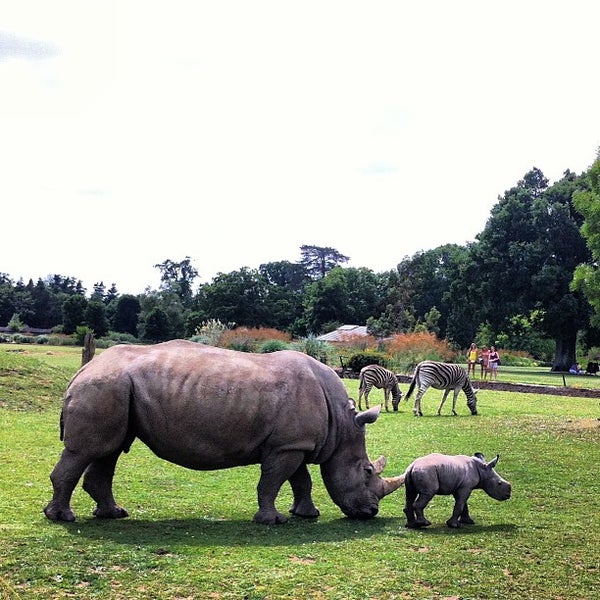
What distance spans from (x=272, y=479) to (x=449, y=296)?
4899cm

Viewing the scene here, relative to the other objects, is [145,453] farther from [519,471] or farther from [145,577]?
[145,577]

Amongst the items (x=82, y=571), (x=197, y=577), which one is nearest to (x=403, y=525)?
(x=197, y=577)

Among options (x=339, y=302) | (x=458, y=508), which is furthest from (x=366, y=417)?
(x=339, y=302)

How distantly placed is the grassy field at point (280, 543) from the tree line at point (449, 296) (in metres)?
11.4

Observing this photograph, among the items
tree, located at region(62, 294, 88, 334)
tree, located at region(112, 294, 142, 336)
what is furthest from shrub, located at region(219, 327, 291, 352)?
tree, located at region(112, 294, 142, 336)

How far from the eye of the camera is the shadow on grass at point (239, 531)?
7309 millimetres

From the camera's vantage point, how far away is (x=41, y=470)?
1109 cm

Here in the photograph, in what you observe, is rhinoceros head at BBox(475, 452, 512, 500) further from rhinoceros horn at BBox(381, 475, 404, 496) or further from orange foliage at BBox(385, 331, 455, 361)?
orange foliage at BBox(385, 331, 455, 361)

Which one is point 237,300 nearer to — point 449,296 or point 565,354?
point 449,296

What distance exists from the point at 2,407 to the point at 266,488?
475 inches

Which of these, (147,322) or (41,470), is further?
(147,322)

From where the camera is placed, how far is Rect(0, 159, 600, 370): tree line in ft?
153

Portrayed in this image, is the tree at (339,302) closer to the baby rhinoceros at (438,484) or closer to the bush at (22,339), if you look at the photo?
the bush at (22,339)

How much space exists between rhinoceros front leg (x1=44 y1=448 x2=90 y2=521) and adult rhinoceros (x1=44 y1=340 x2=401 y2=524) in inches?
0.4
